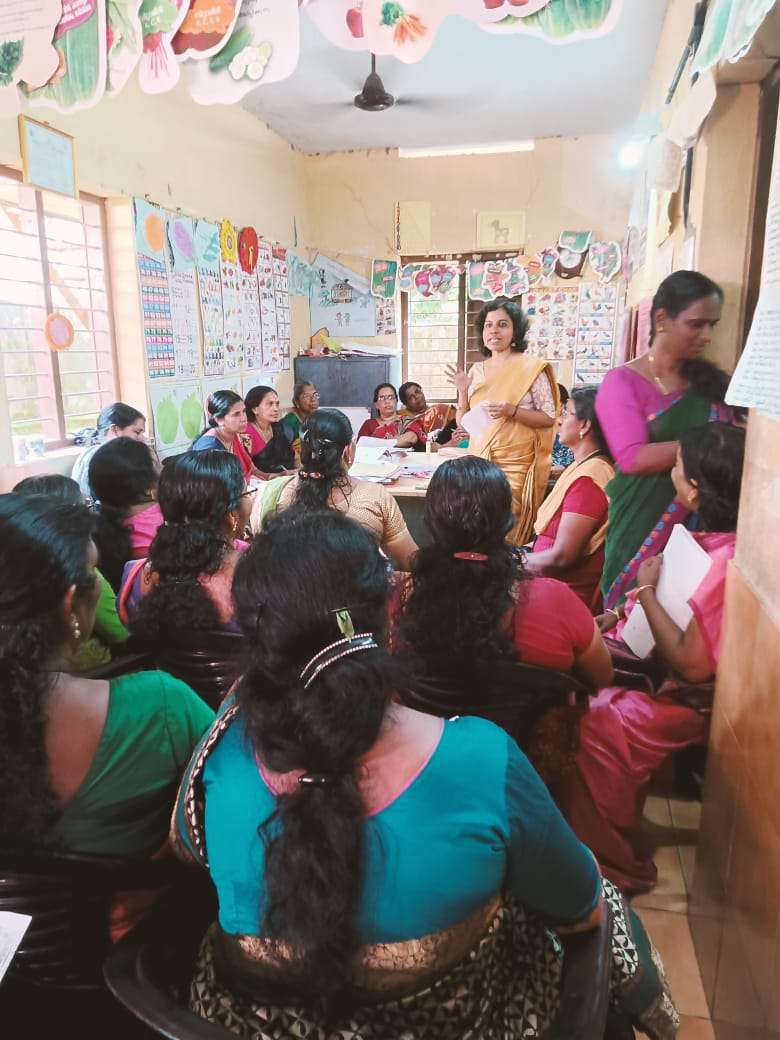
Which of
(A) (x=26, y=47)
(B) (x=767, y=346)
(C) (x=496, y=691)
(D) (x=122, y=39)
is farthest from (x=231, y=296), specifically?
(B) (x=767, y=346)

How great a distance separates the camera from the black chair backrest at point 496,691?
123cm

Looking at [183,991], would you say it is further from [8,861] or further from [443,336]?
[443,336]

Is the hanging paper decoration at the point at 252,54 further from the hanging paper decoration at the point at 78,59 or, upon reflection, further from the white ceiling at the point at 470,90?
the white ceiling at the point at 470,90

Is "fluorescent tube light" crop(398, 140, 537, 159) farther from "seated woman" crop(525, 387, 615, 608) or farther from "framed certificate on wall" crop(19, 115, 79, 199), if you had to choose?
"seated woman" crop(525, 387, 615, 608)

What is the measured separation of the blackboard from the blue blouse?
16.4 feet

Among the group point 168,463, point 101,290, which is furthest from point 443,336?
point 168,463

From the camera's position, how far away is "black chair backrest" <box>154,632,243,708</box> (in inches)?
54.2

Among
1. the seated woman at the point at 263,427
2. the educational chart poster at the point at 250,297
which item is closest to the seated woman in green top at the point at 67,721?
the seated woman at the point at 263,427

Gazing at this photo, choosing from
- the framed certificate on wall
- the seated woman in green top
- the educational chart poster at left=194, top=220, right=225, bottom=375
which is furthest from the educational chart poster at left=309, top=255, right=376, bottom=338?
the seated woman in green top

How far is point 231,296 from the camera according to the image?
466 centimetres

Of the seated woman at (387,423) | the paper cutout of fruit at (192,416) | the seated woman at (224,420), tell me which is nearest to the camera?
the seated woman at (224,420)

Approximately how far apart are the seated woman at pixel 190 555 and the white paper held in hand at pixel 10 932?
2.16 ft

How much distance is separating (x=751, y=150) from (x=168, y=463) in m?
1.86

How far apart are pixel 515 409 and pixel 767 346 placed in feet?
6.41
